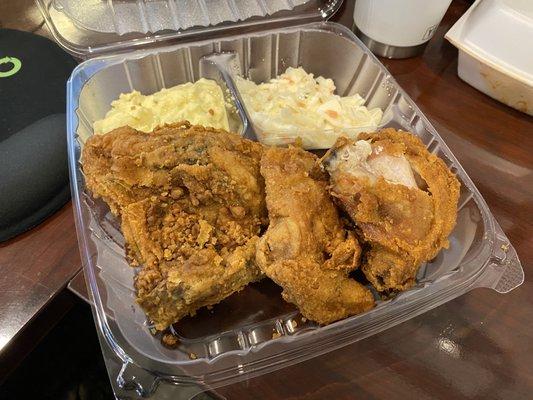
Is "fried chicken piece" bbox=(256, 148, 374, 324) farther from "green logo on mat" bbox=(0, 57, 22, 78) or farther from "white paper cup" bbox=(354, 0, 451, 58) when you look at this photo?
"green logo on mat" bbox=(0, 57, 22, 78)

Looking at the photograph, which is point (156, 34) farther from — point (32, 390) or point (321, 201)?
point (32, 390)

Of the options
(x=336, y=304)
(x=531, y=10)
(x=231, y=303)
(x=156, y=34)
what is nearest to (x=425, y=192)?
(x=336, y=304)

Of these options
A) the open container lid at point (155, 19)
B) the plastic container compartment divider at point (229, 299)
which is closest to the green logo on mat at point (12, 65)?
the open container lid at point (155, 19)

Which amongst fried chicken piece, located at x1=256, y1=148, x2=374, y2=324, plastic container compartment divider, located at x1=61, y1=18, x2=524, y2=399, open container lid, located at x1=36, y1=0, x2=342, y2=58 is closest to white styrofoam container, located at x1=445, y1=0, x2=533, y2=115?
plastic container compartment divider, located at x1=61, y1=18, x2=524, y2=399

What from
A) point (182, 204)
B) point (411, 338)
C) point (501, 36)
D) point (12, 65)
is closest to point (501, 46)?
point (501, 36)

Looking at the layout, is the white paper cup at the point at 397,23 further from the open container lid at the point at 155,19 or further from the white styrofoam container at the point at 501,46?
the open container lid at the point at 155,19
